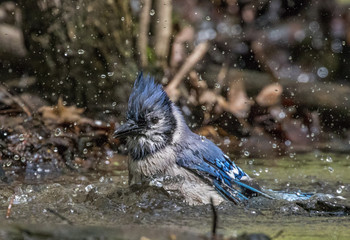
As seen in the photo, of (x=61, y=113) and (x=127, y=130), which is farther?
(x=61, y=113)

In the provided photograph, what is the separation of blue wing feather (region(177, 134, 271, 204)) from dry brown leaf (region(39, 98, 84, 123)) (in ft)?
6.84

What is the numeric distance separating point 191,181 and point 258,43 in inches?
151

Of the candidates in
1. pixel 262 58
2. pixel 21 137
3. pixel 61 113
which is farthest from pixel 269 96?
pixel 21 137

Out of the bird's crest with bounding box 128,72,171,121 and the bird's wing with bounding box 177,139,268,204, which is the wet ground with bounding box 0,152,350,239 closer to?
the bird's wing with bounding box 177,139,268,204

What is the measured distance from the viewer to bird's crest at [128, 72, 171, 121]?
4039 mm

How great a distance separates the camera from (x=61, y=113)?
603 centimetres

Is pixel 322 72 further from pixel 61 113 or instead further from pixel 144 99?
pixel 144 99

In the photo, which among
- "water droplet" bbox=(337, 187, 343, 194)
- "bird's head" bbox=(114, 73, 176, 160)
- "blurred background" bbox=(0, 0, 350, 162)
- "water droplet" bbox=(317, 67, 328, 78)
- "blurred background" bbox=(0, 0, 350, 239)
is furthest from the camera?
"water droplet" bbox=(317, 67, 328, 78)

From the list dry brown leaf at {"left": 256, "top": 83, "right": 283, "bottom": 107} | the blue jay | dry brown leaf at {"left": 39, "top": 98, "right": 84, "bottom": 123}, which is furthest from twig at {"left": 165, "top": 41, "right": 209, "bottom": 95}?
the blue jay

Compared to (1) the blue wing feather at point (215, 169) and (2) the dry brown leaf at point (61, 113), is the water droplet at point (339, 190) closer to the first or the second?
(1) the blue wing feather at point (215, 169)

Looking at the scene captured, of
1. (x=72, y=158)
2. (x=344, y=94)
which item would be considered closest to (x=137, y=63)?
(x=72, y=158)

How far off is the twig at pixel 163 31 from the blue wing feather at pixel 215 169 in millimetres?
2741

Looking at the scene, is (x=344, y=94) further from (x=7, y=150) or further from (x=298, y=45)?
(x=7, y=150)

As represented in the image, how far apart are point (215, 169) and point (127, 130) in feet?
1.91
